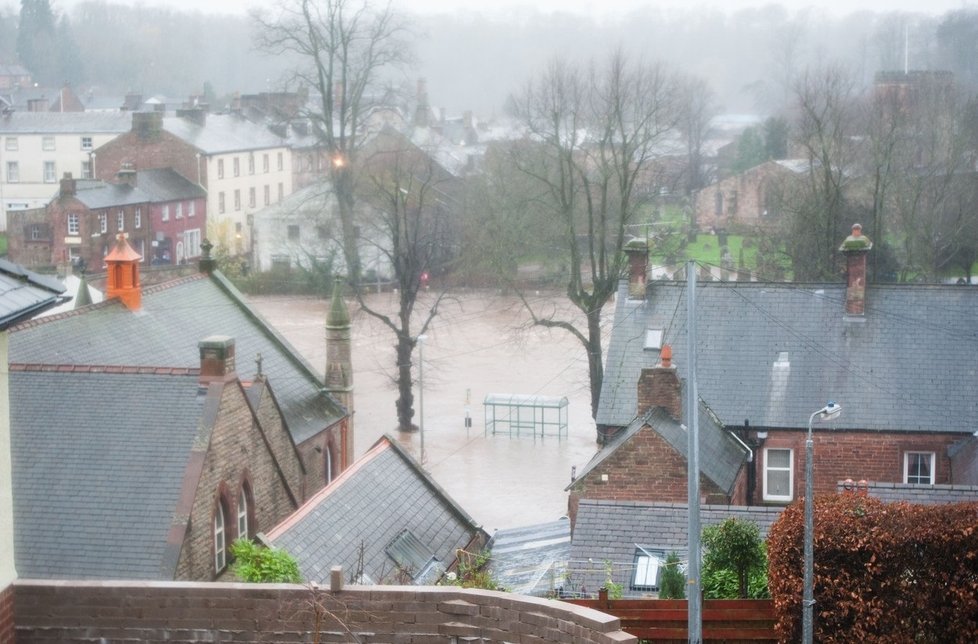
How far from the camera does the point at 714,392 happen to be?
2878cm

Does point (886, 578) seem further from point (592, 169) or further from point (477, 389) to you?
point (592, 169)

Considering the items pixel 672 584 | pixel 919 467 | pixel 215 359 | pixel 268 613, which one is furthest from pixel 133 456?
pixel 919 467

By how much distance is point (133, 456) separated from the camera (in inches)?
798

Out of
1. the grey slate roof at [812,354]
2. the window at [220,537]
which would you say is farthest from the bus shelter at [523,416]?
the window at [220,537]

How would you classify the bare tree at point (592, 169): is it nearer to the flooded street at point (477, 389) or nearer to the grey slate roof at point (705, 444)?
the flooded street at point (477, 389)

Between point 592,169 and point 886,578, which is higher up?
point 592,169

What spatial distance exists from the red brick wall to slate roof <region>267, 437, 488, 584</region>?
753 centimetres

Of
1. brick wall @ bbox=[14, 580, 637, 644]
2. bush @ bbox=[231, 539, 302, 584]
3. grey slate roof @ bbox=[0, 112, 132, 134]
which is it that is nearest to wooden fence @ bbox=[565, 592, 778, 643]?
brick wall @ bbox=[14, 580, 637, 644]

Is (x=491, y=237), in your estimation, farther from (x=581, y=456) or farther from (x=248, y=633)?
(x=248, y=633)

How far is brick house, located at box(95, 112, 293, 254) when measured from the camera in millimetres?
79312

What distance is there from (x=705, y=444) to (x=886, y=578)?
513 inches

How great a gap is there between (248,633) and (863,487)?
11500 mm

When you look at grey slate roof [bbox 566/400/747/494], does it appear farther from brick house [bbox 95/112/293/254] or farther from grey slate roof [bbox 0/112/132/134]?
grey slate roof [bbox 0/112/132/134]

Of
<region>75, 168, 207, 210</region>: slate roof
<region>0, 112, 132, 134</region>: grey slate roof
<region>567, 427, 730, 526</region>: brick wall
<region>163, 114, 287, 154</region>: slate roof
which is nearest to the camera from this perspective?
<region>567, 427, 730, 526</region>: brick wall
